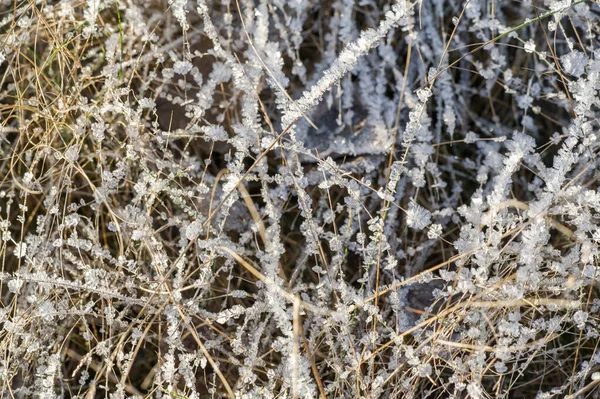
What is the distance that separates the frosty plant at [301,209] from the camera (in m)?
1.06

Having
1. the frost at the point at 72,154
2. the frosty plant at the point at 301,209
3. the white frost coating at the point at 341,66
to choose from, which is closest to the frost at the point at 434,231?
the frosty plant at the point at 301,209

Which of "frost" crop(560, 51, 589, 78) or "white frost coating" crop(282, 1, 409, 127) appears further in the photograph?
"frost" crop(560, 51, 589, 78)

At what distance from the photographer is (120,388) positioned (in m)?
1.06

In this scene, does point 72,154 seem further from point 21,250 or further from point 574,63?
point 574,63

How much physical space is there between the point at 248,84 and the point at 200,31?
29 cm

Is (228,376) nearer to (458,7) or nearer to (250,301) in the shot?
(250,301)

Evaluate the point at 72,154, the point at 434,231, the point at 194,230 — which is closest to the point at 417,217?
the point at 434,231

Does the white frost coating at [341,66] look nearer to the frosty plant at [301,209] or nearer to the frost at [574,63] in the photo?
the frosty plant at [301,209]

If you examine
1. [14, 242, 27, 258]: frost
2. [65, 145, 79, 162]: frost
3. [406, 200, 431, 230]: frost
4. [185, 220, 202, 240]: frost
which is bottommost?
[406, 200, 431, 230]: frost

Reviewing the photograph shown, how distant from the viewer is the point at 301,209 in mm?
1237

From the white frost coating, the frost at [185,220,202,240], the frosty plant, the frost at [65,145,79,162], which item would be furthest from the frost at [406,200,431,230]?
the frost at [65,145,79,162]

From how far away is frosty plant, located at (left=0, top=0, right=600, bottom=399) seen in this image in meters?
1.06

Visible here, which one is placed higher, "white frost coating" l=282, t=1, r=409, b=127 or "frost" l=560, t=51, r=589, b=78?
"white frost coating" l=282, t=1, r=409, b=127

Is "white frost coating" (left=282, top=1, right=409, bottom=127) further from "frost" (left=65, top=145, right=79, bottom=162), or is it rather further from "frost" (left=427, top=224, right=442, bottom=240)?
"frost" (left=65, top=145, right=79, bottom=162)
